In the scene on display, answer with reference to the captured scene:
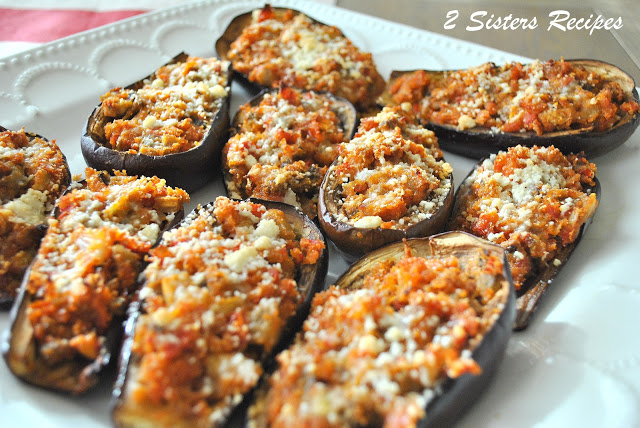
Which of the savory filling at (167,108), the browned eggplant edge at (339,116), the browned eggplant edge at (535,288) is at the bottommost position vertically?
the browned eggplant edge at (535,288)

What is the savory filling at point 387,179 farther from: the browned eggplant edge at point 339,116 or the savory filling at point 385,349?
the savory filling at point 385,349

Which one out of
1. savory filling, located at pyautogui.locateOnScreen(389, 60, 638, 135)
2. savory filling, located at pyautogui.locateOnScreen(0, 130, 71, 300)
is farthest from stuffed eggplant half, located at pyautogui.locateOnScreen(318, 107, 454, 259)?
savory filling, located at pyautogui.locateOnScreen(0, 130, 71, 300)

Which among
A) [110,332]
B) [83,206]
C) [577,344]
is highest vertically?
[83,206]

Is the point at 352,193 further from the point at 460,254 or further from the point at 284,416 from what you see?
the point at 284,416

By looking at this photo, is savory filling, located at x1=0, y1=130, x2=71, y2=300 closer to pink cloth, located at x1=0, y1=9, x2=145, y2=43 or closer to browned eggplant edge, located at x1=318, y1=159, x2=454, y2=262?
browned eggplant edge, located at x1=318, y1=159, x2=454, y2=262

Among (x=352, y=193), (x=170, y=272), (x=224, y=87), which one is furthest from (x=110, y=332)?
(x=224, y=87)

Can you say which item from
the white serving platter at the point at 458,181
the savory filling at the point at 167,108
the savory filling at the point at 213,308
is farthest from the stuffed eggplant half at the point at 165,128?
the savory filling at the point at 213,308
